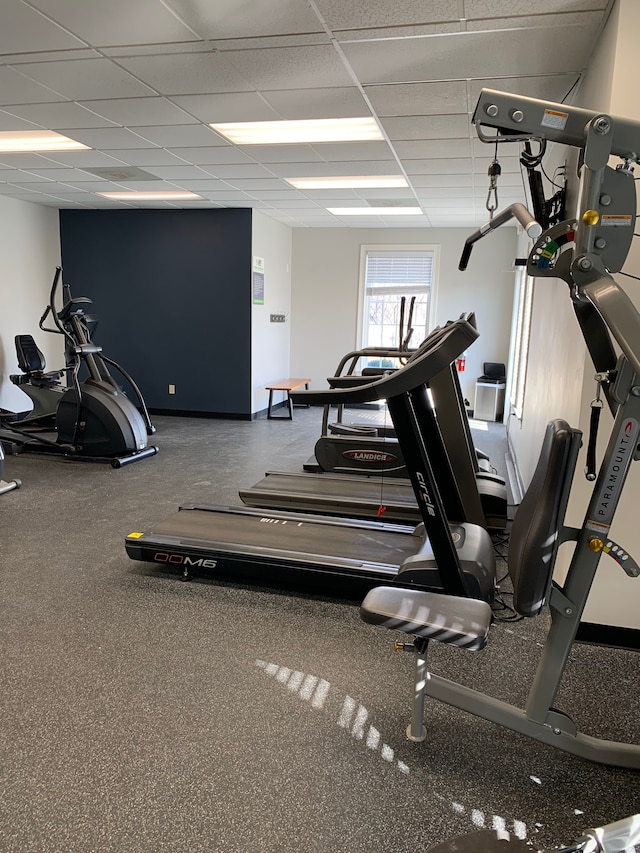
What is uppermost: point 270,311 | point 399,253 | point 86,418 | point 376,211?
point 376,211

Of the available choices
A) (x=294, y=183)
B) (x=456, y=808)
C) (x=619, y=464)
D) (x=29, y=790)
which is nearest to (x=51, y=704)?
(x=29, y=790)

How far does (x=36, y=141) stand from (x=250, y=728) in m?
4.95

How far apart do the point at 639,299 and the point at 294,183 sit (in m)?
4.53

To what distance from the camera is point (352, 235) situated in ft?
29.7

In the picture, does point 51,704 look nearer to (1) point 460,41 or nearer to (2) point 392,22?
(2) point 392,22

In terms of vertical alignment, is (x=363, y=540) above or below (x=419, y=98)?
below

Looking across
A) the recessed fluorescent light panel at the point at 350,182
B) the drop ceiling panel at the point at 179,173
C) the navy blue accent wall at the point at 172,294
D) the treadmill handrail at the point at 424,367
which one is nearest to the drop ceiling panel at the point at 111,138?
the drop ceiling panel at the point at 179,173

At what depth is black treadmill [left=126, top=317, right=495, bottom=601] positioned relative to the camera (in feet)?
7.17

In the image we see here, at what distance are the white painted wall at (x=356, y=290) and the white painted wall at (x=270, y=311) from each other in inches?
10.0

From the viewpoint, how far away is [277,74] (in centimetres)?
331

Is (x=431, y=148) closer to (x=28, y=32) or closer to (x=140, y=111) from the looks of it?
(x=140, y=111)

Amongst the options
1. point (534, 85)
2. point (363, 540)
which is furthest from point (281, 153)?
point (363, 540)

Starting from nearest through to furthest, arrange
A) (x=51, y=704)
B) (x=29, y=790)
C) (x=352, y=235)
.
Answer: (x=29, y=790), (x=51, y=704), (x=352, y=235)

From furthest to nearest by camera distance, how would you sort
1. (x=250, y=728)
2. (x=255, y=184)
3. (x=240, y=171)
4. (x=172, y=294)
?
(x=172, y=294)
(x=255, y=184)
(x=240, y=171)
(x=250, y=728)
